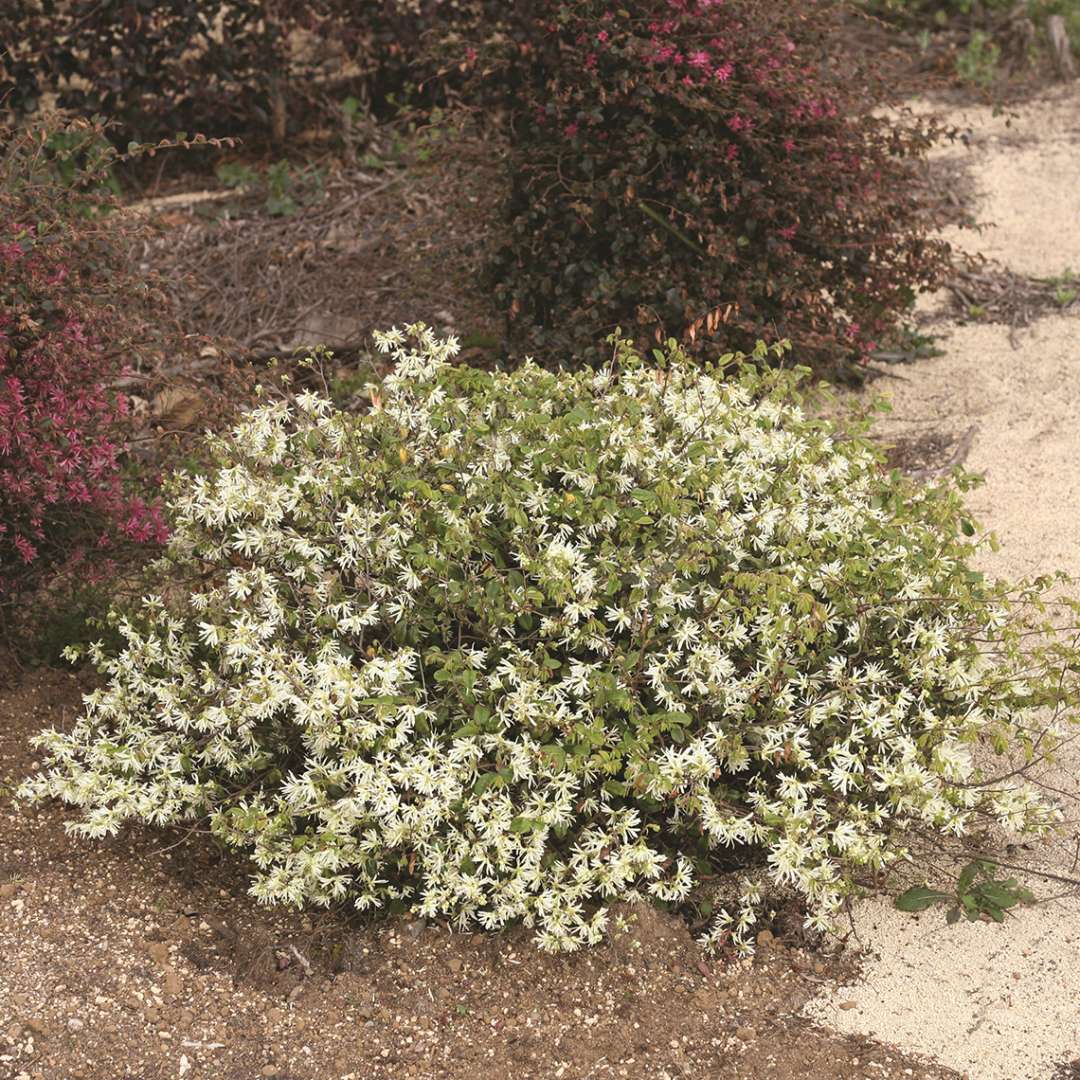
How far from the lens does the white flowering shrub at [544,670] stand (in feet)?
9.56

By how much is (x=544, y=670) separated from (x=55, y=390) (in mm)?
1394

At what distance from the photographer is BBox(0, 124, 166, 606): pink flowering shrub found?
3.42 m

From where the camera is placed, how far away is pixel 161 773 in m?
3.16

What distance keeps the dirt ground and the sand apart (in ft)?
0.40

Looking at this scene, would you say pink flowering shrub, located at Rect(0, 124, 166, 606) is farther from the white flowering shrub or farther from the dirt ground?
the dirt ground

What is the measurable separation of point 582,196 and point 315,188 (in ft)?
7.99

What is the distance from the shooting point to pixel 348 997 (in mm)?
2932

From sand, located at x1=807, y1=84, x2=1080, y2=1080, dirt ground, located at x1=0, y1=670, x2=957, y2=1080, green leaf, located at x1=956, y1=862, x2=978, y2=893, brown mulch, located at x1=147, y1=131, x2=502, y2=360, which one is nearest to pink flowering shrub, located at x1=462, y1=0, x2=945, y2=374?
brown mulch, located at x1=147, y1=131, x2=502, y2=360

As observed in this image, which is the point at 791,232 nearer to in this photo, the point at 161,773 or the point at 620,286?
the point at 620,286

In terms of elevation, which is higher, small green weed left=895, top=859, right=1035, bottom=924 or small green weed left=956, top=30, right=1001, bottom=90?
small green weed left=956, top=30, right=1001, bottom=90

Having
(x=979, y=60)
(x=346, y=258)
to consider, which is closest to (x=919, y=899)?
(x=346, y=258)

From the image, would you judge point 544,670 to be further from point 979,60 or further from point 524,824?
point 979,60

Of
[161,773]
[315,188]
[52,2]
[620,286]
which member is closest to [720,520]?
[161,773]

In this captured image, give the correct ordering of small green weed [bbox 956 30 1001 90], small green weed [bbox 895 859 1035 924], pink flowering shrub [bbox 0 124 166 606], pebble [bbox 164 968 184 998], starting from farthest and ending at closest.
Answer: small green weed [bbox 956 30 1001 90] < pink flowering shrub [bbox 0 124 166 606] < small green weed [bbox 895 859 1035 924] < pebble [bbox 164 968 184 998]
